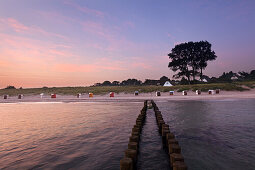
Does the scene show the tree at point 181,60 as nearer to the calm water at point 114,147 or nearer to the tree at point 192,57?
the tree at point 192,57

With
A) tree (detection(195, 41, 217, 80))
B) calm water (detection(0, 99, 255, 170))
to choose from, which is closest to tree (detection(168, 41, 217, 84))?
tree (detection(195, 41, 217, 80))

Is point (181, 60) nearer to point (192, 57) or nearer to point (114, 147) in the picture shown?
point (192, 57)

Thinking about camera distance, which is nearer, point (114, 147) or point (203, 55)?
point (114, 147)

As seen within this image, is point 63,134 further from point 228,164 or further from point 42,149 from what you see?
point 228,164

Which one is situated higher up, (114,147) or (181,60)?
(181,60)

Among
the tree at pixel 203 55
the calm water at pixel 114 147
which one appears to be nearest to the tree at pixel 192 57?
the tree at pixel 203 55

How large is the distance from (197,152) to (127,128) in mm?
5107

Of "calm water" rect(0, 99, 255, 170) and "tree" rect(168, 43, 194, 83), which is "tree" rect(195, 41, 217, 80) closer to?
"tree" rect(168, 43, 194, 83)

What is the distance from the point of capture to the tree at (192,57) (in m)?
61.0

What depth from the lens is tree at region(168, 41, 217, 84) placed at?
61.0m

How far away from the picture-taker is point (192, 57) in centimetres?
6138

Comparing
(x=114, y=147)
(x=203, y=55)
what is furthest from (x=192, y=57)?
(x=114, y=147)

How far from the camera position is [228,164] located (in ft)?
19.8

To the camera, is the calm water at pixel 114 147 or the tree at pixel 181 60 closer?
the calm water at pixel 114 147
